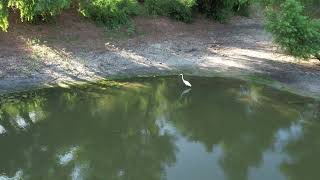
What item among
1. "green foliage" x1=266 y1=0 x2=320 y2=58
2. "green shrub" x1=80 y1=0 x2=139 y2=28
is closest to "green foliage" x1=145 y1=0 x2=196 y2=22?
"green shrub" x1=80 y1=0 x2=139 y2=28

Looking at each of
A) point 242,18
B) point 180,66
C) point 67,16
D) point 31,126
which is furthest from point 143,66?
point 242,18

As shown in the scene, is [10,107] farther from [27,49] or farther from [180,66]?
[180,66]

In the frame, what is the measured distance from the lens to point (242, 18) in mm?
28141

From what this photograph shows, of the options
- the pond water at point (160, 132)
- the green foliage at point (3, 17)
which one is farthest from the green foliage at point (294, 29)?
the green foliage at point (3, 17)

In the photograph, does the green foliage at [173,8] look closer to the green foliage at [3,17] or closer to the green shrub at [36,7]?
the green shrub at [36,7]

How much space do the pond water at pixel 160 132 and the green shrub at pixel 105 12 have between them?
16.4ft

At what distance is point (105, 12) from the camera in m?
21.4

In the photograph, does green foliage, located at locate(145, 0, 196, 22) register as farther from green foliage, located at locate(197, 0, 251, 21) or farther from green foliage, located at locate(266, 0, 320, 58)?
green foliage, located at locate(266, 0, 320, 58)

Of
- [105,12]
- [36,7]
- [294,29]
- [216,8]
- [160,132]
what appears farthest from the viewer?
[216,8]

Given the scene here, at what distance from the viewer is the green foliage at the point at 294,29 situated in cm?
1739

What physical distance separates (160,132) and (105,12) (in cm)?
918

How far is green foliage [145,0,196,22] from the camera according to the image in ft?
79.0

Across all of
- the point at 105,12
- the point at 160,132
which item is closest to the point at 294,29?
the point at 160,132

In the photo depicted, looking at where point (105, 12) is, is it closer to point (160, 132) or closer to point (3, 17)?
point (3, 17)
